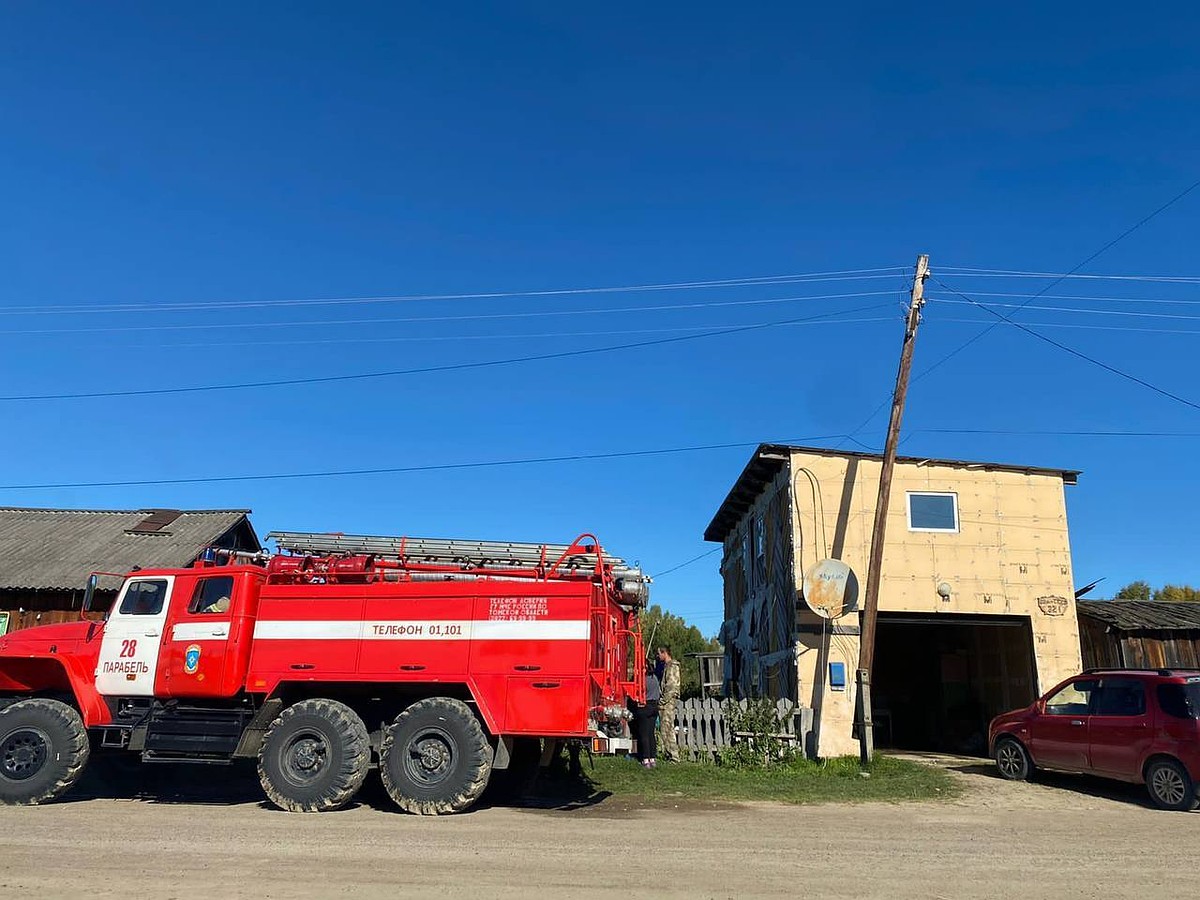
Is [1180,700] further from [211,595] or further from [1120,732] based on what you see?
[211,595]

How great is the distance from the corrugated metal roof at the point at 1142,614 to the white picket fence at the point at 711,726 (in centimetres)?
821

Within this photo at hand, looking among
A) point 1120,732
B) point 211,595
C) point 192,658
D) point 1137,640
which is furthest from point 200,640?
point 1137,640

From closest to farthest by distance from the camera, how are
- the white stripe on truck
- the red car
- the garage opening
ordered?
the white stripe on truck → the red car → the garage opening

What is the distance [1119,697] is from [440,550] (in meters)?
9.52

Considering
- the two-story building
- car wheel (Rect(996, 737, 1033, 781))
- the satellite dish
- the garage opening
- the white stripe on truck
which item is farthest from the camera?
the garage opening

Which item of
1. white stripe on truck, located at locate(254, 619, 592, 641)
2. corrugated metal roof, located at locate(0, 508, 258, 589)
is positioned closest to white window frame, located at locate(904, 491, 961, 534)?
white stripe on truck, located at locate(254, 619, 592, 641)

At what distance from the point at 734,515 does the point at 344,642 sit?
52.6 ft

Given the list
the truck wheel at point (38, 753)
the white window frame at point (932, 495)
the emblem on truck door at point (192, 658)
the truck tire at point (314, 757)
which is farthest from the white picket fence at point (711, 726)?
the truck wheel at point (38, 753)

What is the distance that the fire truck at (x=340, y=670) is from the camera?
9.91m

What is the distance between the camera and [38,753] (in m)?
10.3

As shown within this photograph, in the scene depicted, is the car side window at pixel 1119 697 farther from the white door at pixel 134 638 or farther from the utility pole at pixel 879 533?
Answer: the white door at pixel 134 638

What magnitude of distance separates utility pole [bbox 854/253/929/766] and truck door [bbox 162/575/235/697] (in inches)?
412

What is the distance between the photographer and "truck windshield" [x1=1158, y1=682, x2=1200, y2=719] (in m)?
11.1

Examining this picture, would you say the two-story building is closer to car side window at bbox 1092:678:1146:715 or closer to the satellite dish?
the satellite dish
